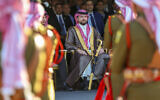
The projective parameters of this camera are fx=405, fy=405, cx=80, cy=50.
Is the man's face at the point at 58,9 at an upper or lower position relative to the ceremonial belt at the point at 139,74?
upper

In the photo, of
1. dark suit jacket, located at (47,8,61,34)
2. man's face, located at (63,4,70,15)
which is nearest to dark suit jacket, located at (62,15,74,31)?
man's face, located at (63,4,70,15)

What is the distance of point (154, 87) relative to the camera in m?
3.47

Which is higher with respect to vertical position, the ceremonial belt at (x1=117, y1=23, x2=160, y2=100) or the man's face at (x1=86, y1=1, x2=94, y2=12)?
the man's face at (x1=86, y1=1, x2=94, y2=12)

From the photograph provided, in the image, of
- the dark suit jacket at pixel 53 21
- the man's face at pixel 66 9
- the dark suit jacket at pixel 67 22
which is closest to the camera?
the dark suit jacket at pixel 53 21

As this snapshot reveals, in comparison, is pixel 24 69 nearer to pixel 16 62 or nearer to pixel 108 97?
pixel 16 62

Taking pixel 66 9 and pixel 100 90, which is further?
pixel 66 9

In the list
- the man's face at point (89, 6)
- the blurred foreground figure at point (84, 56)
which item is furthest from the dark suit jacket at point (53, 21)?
the man's face at point (89, 6)

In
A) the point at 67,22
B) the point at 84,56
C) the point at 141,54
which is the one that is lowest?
the point at 84,56

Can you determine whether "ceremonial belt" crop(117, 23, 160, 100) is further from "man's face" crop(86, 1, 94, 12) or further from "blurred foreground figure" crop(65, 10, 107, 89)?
"man's face" crop(86, 1, 94, 12)

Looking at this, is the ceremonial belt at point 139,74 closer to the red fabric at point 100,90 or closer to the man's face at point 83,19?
the red fabric at point 100,90

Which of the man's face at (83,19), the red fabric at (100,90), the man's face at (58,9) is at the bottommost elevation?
the red fabric at (100,90)

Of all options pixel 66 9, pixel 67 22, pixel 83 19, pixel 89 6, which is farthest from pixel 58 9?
pixel 83 19

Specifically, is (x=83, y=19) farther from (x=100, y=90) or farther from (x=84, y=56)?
(x=100, y=90)

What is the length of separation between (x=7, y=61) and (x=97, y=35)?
6914 millimetres
